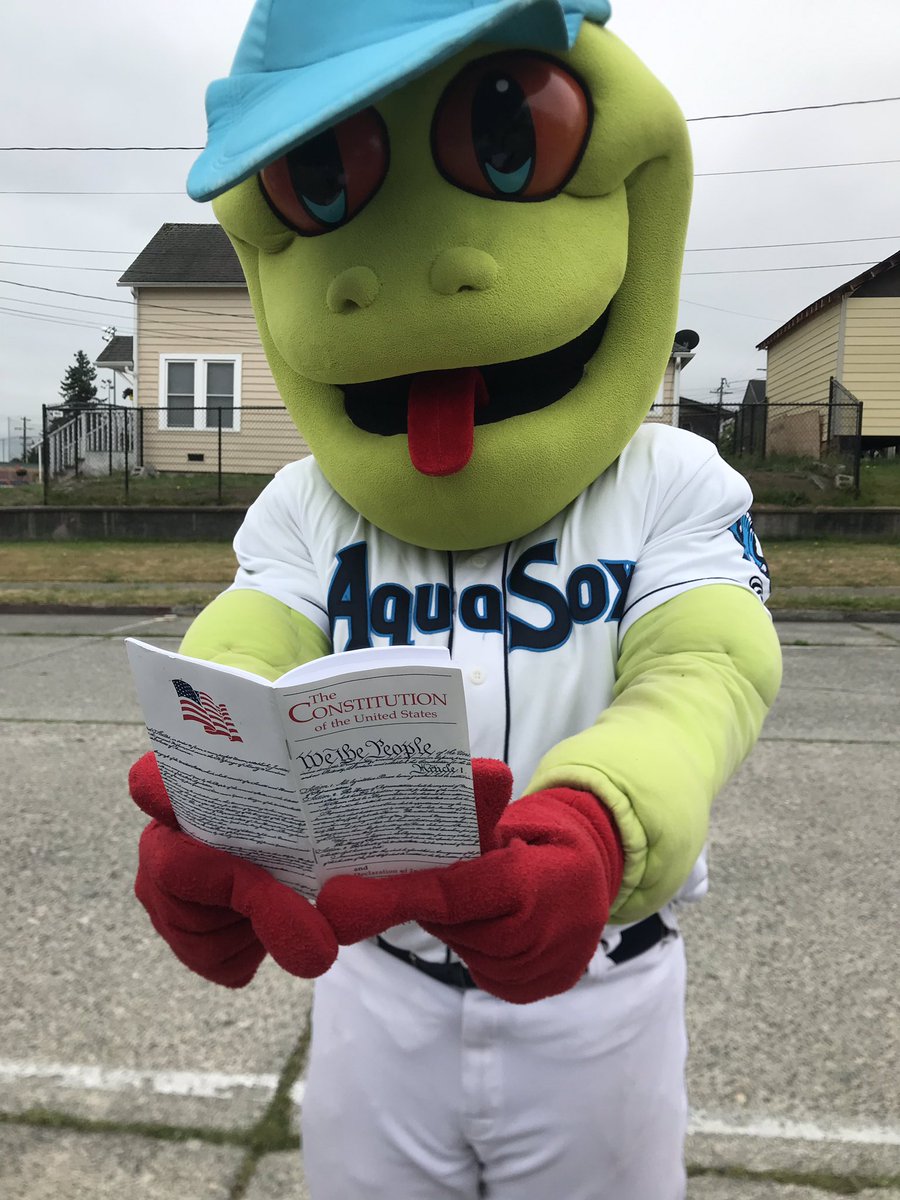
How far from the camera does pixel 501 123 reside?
1.25m

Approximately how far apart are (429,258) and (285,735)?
645 mm

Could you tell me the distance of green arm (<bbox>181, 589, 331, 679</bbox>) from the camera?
1.42 metres

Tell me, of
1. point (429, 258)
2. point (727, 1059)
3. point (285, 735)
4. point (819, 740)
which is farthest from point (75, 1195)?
point (819, 740)

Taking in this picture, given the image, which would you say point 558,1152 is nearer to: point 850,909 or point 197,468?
point 850,909

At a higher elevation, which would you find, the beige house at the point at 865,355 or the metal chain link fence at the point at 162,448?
the beige house at the point at 865,355

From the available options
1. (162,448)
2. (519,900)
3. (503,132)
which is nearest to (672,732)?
(519,900)

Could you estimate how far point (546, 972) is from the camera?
102 centimetres

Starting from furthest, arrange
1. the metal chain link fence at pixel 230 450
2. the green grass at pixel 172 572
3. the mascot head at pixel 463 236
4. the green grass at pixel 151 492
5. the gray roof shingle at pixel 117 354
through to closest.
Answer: the gray roof shingle at pixel 117 354, the green grass at pixel 151 492, the metal chain link fence at pixel 230 450, the green grass at pixel 172 572, the mascot head at pixel 463 236

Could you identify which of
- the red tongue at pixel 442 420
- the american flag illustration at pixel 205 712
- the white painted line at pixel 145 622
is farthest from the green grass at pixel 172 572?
the american flag illustration at pixel 205 712

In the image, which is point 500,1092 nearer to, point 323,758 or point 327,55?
point 323,758

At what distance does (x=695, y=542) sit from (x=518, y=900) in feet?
2.10

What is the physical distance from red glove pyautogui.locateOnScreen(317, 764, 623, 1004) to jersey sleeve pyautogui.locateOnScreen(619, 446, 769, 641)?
16.6 inches

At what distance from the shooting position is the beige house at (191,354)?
18062 mm

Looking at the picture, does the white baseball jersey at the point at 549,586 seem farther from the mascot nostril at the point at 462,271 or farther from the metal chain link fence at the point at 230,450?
the metal chain link fence at the point at 230,450
